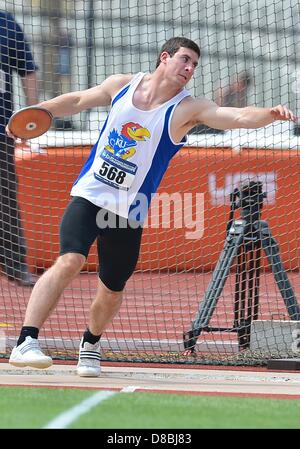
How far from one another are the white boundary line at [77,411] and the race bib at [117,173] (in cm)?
123

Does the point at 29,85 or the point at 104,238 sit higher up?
the point at 29,85

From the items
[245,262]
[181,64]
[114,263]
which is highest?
[181,64]

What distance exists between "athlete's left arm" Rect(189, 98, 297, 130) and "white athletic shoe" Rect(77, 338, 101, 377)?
4.81 ft

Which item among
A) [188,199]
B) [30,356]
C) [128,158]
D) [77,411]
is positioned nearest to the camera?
[77,411]

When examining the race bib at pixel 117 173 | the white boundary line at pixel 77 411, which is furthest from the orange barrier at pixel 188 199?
the white boundary line at pixel 77 411

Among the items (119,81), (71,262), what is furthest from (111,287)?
(119,81)

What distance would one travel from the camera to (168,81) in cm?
646

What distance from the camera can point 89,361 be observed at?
6.59m

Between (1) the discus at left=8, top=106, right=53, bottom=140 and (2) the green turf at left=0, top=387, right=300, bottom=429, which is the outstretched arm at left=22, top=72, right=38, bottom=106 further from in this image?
(2) the green turf at left=0, top=387, right=300, bottom=429

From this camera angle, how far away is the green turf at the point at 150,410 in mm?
4810

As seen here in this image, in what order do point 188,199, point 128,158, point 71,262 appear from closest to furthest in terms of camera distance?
point 71,262, point 128,158, point 188,199

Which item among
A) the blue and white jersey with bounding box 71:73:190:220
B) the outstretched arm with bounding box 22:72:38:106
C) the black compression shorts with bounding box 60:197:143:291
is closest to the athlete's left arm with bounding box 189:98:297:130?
the blue and white jersey with bounding box 71:73:190:220

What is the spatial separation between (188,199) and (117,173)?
5361 mm

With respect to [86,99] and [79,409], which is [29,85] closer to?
[86,99]
